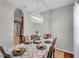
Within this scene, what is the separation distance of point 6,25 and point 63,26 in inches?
68.6

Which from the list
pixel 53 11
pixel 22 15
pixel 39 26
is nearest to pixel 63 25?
pixel 53 11

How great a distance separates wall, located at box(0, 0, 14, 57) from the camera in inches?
70.8

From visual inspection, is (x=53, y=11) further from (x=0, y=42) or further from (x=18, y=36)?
(x=0, y=42)

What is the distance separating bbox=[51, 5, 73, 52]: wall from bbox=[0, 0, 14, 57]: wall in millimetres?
1489

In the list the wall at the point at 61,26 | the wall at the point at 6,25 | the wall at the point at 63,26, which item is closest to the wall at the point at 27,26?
the wall at the point at 61,26

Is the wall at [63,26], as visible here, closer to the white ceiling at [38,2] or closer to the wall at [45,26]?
the wall at [45,26]

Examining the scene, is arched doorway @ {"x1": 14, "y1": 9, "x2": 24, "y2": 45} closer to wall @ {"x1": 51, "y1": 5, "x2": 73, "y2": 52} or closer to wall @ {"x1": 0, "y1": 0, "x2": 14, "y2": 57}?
wall @ {"x1": 0, "y1": 0, "x2": 14, "y2": 57}

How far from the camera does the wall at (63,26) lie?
247 cm

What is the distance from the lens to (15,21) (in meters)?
2.33

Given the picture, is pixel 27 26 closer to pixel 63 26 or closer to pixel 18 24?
pixel 18 24

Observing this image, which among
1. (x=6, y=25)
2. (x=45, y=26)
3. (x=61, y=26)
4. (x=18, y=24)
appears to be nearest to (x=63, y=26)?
(x=61, y=26)

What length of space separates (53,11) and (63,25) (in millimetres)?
625

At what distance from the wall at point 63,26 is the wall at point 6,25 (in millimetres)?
1489

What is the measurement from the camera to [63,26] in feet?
8.75
